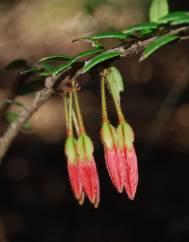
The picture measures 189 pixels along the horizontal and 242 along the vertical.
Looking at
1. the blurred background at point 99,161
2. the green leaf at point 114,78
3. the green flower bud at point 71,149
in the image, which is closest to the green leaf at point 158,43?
the green leaf at point 114,78

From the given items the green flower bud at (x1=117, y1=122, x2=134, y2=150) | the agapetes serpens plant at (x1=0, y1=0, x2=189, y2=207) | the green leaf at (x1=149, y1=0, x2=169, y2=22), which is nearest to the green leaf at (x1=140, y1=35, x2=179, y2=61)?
the agapetes serpens plant at (x1=0, y1=0, x2=189, y2=207)

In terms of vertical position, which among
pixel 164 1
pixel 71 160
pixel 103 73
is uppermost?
pixel 164 1

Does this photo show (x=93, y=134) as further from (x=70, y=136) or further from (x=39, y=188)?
(x=70, y=136)

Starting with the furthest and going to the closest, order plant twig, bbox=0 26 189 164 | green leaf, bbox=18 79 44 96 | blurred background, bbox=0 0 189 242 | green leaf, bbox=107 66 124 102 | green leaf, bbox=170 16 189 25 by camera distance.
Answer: blurred background, bbox=0 0 189 242
green leaf, bbox=18 79 44 96
green leaf, bbox=107 66 124 102
plant twig, bbox=0 26 189 164
green leaf, bbox=170 16 189 25

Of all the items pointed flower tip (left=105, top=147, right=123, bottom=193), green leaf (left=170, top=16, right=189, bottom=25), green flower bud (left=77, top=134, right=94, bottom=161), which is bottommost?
pointed flower tip (left=105, top=147, right=123, bottom=193)

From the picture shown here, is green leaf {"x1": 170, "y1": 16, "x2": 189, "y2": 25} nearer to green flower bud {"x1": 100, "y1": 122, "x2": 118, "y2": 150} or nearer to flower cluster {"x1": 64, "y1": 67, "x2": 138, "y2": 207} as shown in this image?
flower cluster {"x1": 64, "y1": 67, "x2": 138, "y2": 207}

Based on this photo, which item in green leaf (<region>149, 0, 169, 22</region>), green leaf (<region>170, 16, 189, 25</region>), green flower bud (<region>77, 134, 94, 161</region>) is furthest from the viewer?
green flower bud (<region>77, 134, 94, 161</region>)

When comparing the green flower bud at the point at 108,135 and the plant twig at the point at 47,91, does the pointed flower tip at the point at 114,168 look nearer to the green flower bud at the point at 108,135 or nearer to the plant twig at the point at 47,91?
the green flower bud at the point at 108,135

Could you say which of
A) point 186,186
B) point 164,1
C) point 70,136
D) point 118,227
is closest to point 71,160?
point 70,136
